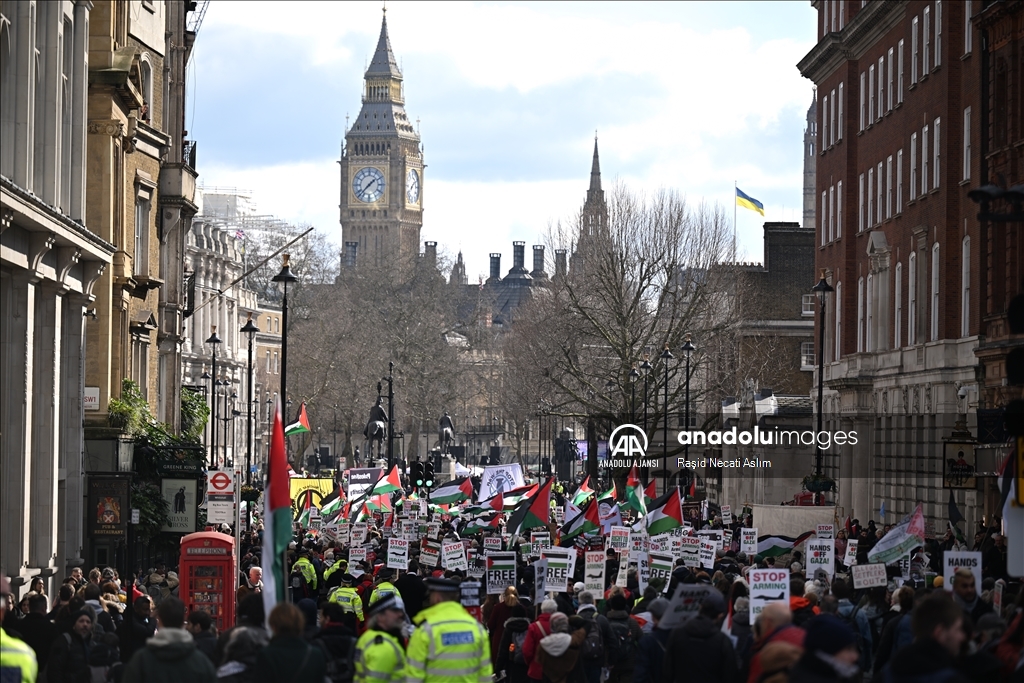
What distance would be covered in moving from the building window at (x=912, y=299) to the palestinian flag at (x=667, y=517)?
25474mm

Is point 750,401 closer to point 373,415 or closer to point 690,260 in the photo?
→ point 690,260

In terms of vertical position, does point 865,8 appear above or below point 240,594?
above

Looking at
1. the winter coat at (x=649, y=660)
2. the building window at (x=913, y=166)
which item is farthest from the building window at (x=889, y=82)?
the winter coat at (x=649, y=660)

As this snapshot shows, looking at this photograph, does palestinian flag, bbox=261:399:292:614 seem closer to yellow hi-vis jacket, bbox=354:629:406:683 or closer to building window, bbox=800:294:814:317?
yellow hi-vis jacket, bbox=354:629:406:683

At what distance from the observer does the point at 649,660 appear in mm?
14391

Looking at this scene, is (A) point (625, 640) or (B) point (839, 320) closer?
(A) point (625, 640)

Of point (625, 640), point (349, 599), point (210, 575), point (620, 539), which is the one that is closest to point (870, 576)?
point (625, 640)

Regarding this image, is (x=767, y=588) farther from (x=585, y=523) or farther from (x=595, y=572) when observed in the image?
(x=585, y=523)

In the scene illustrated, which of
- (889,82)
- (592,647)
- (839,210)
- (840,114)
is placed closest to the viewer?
(592,647)

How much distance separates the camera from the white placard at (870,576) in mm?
19719

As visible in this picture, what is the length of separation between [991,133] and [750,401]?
3622cm

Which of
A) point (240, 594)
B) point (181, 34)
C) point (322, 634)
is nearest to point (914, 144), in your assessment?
point (181, 34)

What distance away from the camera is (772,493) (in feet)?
243

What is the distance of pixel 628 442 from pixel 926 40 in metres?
19.9
